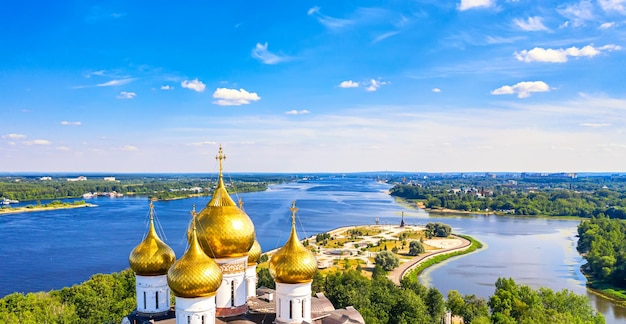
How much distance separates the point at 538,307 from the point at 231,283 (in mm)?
9466

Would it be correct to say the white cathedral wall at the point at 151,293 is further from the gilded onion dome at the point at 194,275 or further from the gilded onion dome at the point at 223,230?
the gilded onion dome at the point at 194,275

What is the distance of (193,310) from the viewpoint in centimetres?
892

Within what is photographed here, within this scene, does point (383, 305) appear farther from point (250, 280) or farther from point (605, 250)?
point (605, 250)

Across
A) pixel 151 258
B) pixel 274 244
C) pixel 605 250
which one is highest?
pixel 151 258

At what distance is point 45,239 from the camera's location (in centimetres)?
3547

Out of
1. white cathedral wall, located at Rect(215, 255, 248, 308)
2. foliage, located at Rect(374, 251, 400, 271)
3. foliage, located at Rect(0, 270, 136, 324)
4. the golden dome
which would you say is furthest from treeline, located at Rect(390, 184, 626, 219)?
white cathedral wall, located at Rect(215, 255, 248, 308)

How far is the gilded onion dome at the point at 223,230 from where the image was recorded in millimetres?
9883

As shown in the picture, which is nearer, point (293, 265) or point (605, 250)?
point (293, 265)

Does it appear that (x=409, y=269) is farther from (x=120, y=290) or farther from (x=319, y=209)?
(x=319, y=209)

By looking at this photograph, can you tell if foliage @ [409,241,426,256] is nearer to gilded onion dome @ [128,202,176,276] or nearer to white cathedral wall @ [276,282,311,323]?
white cathedral wall @ [276,282,311,323]

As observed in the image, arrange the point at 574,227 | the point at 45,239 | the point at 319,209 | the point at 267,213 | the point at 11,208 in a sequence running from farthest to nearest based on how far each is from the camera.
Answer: the point at 319,209
the point at 11,208
the point at 267,213
the point at 574,227
the point at 45,239

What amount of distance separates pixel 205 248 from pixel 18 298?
9072mm

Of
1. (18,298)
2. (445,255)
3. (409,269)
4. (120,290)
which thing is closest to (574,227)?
(445,255)

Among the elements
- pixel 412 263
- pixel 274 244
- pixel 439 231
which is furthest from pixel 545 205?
pixel 274 244
